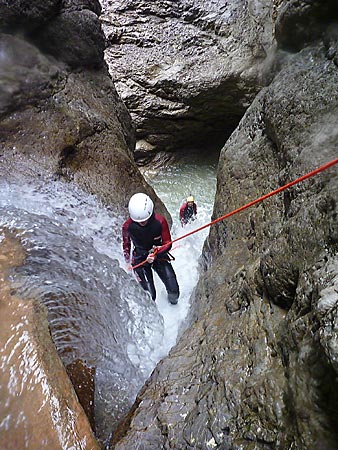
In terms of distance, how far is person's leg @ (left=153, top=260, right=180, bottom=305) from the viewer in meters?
4.75

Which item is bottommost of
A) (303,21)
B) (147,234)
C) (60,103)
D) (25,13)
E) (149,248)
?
(149,248)

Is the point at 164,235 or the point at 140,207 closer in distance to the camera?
the point at 140,207

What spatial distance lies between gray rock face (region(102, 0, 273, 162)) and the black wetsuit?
16.9 feet

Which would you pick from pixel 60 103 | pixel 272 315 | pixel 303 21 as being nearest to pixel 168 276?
pixel 272 315

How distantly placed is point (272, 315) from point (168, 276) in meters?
2.56

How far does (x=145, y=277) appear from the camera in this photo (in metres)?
4.79

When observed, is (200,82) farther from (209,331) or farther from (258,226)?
(209,331)

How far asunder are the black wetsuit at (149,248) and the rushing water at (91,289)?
17 centimetres

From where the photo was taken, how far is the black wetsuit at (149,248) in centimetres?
422

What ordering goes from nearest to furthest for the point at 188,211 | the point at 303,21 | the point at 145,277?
1. the point at 303,21
2. the point at 145,277
3. the point at 188,211

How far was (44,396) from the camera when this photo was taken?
2334 mm

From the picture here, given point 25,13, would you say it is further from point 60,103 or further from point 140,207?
point 140,207

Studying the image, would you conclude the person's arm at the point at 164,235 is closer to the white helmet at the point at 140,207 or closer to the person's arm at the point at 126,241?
the white helmet at the point at 140,207

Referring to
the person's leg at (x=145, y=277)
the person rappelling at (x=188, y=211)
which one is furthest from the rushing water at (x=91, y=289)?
the person rappelling at (x=188, y=211)
